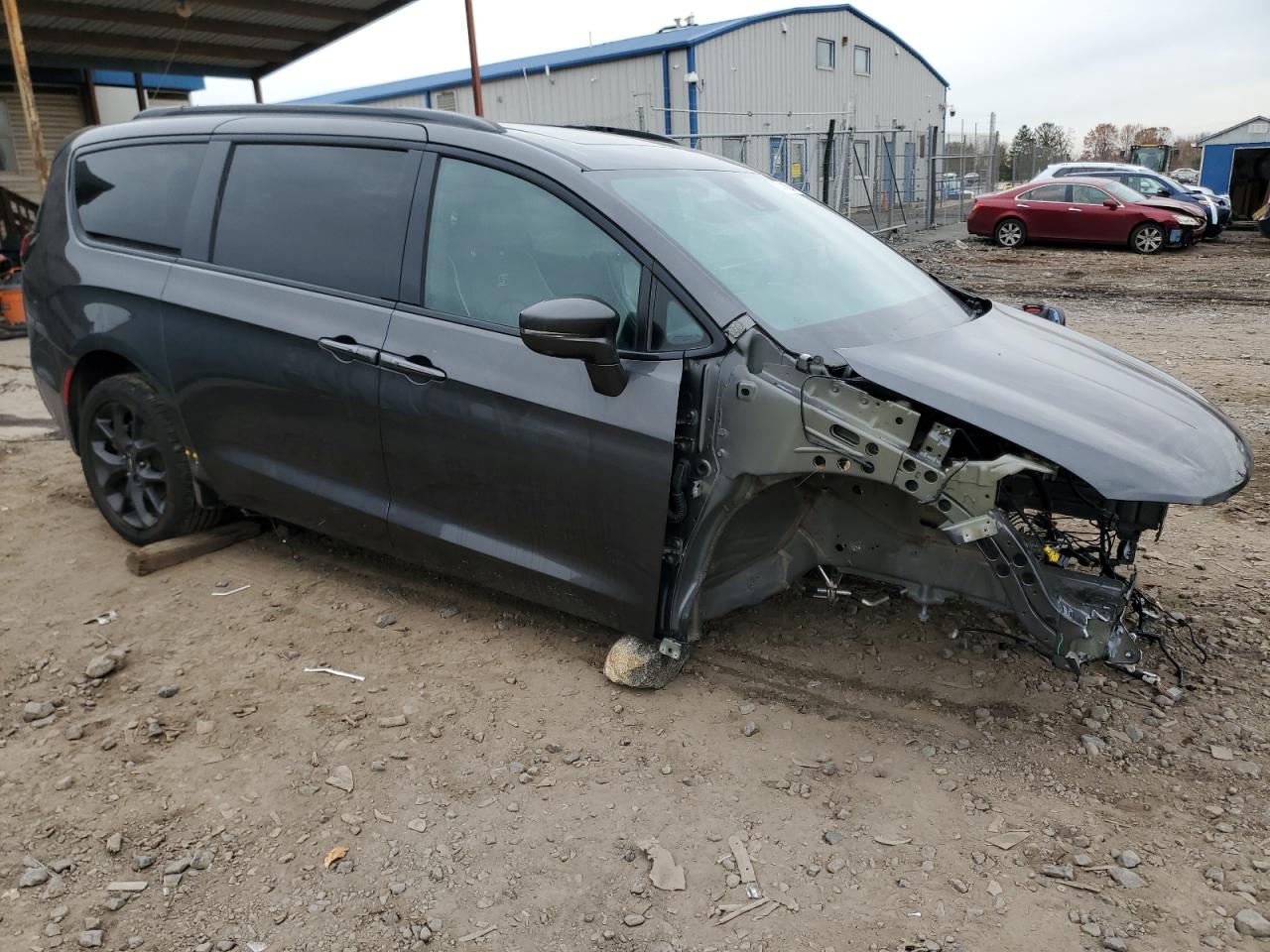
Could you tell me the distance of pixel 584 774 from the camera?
296 cm

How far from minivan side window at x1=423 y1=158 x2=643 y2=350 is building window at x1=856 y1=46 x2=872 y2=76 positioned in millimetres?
31401

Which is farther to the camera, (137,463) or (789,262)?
(137,463)

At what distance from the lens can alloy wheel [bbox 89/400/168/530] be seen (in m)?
4.38

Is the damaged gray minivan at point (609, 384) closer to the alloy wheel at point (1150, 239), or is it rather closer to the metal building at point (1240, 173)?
the alloy wheel at point (1150, 239)

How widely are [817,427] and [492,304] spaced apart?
1.22 m

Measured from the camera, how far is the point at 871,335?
3205 millimetres

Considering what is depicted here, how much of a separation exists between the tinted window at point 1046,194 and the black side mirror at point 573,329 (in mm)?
18379

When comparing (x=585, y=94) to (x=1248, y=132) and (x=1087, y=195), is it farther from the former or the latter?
(x=1248, y=132)

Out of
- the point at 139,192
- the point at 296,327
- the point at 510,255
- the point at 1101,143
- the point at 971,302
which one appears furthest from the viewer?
the point at 1101,143

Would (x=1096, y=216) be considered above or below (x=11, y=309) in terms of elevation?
above

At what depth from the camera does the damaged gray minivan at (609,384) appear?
2783 mm

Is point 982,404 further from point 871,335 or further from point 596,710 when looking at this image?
point 596,710

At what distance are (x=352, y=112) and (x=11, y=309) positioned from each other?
32.0ft

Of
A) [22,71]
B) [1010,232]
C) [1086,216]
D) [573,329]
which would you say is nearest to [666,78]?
[1010,232]
